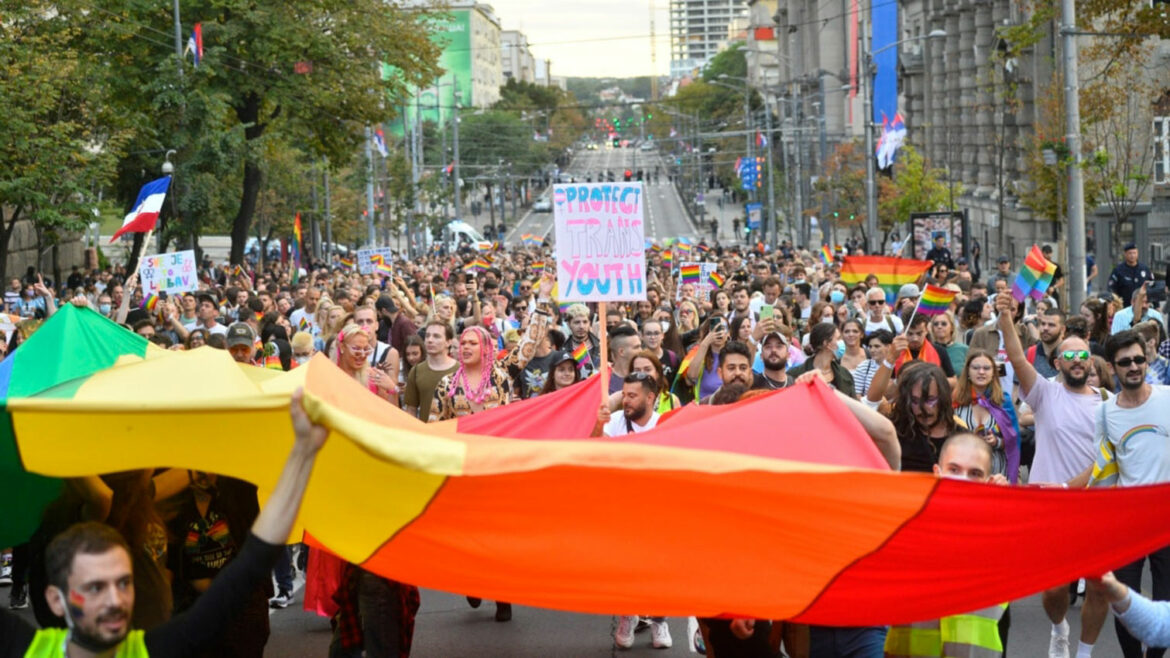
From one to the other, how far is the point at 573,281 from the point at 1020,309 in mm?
8383

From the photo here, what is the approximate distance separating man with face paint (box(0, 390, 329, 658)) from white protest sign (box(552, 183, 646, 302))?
5.54 m

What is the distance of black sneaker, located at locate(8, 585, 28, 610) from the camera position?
10.6 metres

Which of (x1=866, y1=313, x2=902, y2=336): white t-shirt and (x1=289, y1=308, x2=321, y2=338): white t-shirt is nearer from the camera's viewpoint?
(x1=866, y1=313, x2=902, y2=336): white t-shirt

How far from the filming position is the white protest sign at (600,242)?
10.0 m

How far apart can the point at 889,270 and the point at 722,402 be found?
13.9m

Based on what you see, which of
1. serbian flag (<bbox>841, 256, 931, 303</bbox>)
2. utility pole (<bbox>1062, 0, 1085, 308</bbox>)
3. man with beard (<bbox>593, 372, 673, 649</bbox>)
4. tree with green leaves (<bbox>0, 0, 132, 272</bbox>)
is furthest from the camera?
tree with green leaves (<bbox>0, 0, 132, 272</bbox>)

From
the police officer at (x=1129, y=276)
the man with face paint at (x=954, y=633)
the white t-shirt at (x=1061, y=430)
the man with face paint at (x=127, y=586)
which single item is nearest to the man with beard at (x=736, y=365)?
the white t-shirt at (x=1061, y=430)

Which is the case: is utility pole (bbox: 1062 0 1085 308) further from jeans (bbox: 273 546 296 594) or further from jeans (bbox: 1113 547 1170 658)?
jeans (bbox: 1113 547 1170 658)

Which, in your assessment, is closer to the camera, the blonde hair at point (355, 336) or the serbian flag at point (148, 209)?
the blonde hair at point (355, 336)

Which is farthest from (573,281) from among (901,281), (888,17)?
(888,17)

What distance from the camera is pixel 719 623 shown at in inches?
273

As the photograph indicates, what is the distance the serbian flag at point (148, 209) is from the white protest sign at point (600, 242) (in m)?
8.62

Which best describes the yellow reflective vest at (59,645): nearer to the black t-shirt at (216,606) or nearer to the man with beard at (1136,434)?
the black t-shirt at (216,606)

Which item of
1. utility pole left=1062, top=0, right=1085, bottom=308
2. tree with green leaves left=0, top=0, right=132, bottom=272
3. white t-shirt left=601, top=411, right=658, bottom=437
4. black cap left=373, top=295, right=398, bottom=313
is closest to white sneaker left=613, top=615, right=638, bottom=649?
white t-shirt left=601, top=411, right=658, bottom=437
